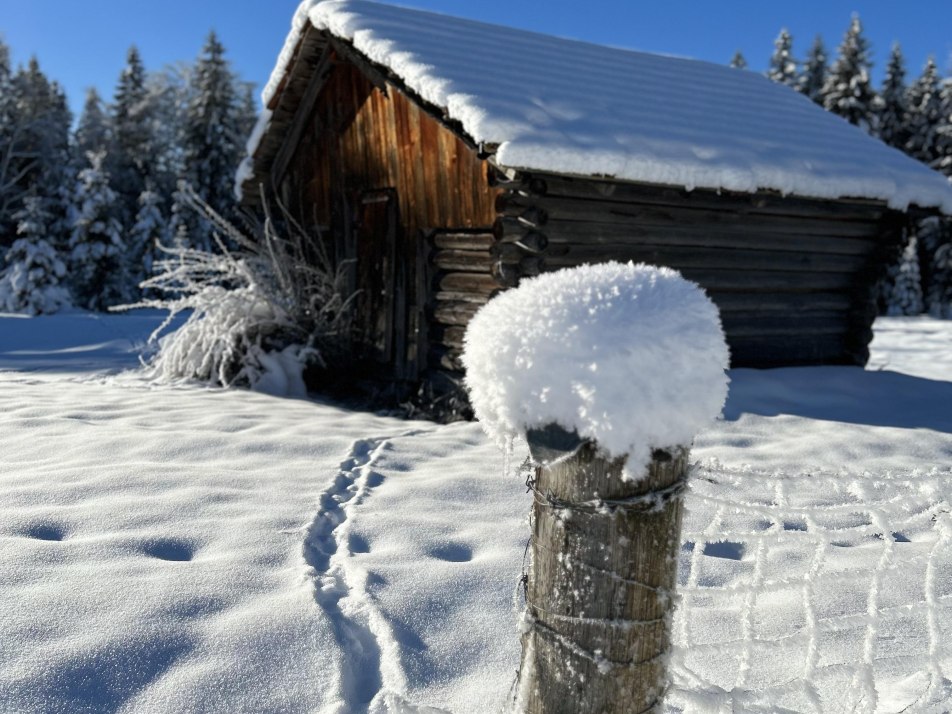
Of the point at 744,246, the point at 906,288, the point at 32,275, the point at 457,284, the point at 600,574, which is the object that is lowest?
the point at 32,275

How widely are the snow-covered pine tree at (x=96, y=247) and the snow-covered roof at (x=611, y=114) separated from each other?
17390 mm

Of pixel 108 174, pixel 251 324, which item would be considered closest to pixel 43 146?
pixel 108 174

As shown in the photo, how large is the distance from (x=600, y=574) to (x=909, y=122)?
37.5m

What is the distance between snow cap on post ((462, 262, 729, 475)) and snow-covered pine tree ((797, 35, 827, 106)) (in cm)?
3893

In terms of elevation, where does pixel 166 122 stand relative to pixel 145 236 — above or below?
above

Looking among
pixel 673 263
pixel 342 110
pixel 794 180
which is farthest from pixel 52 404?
pixel 794 180

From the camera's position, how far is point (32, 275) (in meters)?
22.1

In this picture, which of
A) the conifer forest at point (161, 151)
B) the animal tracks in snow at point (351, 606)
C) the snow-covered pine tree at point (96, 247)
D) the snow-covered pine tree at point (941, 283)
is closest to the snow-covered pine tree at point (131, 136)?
the conifer forest at point (161, 151)

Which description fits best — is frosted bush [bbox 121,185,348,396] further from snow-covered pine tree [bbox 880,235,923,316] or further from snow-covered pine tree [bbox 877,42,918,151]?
snow-covered pine tree [bbox 877,42,918,151]

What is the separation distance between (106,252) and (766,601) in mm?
26811

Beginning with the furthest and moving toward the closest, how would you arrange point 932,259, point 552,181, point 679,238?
point 932,259 → point 679,238 → point 552,181

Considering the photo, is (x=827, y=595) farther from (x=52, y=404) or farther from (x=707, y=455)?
(x=52, y=404)

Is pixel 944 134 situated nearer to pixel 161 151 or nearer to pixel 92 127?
pixel 161 151

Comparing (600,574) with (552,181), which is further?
(552,181)
